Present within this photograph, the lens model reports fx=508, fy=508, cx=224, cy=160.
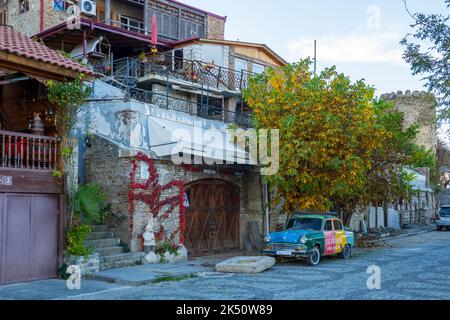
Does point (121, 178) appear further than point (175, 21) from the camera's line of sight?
No

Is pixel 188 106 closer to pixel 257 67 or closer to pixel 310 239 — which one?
pixel 257 67

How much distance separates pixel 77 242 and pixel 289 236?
6610mm

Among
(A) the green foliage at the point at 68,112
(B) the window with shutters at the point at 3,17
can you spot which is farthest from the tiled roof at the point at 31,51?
(B) the window with shutters at the point at 3,17

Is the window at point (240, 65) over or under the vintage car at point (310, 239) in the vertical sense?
over

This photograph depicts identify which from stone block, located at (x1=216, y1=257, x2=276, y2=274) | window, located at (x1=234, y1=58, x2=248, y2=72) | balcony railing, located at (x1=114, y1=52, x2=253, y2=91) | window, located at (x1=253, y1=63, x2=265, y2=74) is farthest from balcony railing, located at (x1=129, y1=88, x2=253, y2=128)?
stone block, located at (x1=216, y1=257, x2=276, y2=274)

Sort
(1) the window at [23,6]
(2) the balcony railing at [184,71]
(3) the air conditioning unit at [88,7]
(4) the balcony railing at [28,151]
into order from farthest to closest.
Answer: (1) the window at [23,6] → (3) the air conditioning unit at [88,7] → (2) the balcony railing at [184,71] → (4) the balcony railing at [28,151]

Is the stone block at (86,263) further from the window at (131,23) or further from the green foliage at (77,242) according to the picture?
the window at (131,23)

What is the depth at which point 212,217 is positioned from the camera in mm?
20172

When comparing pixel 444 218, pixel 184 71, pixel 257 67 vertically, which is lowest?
pixel 444 218

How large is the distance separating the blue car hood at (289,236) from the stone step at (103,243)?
503 centimetres

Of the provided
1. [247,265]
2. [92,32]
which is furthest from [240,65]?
[247,265]

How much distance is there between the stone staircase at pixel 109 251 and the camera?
14.8 metres

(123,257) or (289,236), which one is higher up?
(289,236)
